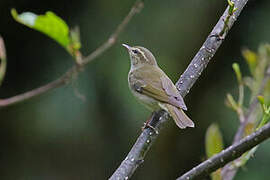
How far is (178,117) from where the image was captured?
2.76 meters

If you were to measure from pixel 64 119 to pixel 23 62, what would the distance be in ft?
2.66

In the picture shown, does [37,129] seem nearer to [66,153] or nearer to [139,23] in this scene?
[66,153]

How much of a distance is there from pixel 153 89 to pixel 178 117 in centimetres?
45

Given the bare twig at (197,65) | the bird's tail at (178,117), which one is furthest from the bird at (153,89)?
the bare twig at (197,65)

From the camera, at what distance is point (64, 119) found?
4.40 m

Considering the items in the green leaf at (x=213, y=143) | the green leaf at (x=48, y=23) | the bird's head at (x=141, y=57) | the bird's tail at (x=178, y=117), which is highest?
the green leaf at (x=48, y=23)

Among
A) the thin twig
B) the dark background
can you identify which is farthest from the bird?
the thin twig

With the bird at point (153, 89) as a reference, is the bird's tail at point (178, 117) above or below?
below

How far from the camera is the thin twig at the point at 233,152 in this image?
1.41 m

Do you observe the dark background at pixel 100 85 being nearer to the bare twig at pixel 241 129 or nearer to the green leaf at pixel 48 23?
the bare twig at pixel 241 129

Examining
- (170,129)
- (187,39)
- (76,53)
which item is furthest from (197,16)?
(76,53)

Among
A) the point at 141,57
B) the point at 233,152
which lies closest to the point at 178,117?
the point at 141,57

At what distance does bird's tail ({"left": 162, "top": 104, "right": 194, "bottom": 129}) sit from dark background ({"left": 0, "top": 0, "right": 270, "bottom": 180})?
1.54 meters

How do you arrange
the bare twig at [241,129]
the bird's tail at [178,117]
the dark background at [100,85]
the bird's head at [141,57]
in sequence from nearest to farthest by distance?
the bare twig at [241,129] < the bird's tail at [178,117] < the bird's head at [141,57] < the dark background at [100,85]
